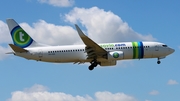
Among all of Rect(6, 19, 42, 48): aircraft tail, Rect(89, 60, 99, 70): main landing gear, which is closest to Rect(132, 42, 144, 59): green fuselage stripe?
Rect(89, 60, 99, 70): main landing gear

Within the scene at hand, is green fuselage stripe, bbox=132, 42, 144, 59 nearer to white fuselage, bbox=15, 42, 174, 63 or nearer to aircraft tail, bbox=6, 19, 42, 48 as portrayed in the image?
white fuselage, bbox=15, 42, 174, 63

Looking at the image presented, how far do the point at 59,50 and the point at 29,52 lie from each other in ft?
17.6

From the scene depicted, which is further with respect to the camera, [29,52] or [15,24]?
[15,24]

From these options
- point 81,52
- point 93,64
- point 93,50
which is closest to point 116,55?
point 93,50

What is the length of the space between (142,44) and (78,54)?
1200cm

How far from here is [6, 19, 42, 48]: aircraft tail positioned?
83175 mm

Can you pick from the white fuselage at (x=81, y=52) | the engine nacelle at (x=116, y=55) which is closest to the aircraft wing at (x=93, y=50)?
the white fuselage at (x=81, y=52)

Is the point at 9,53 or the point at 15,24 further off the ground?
the point at 15,24

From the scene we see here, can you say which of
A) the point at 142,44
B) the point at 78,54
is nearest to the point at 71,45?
the point at 78,54

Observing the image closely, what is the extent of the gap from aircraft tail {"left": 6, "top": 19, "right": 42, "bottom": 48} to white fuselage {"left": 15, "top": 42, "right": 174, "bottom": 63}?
3.32 metres

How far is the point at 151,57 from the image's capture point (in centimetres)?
8325

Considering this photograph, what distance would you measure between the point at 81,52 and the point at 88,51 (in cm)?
129

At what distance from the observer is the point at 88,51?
80688mm

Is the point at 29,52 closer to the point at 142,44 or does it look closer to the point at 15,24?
the point at 15,24
